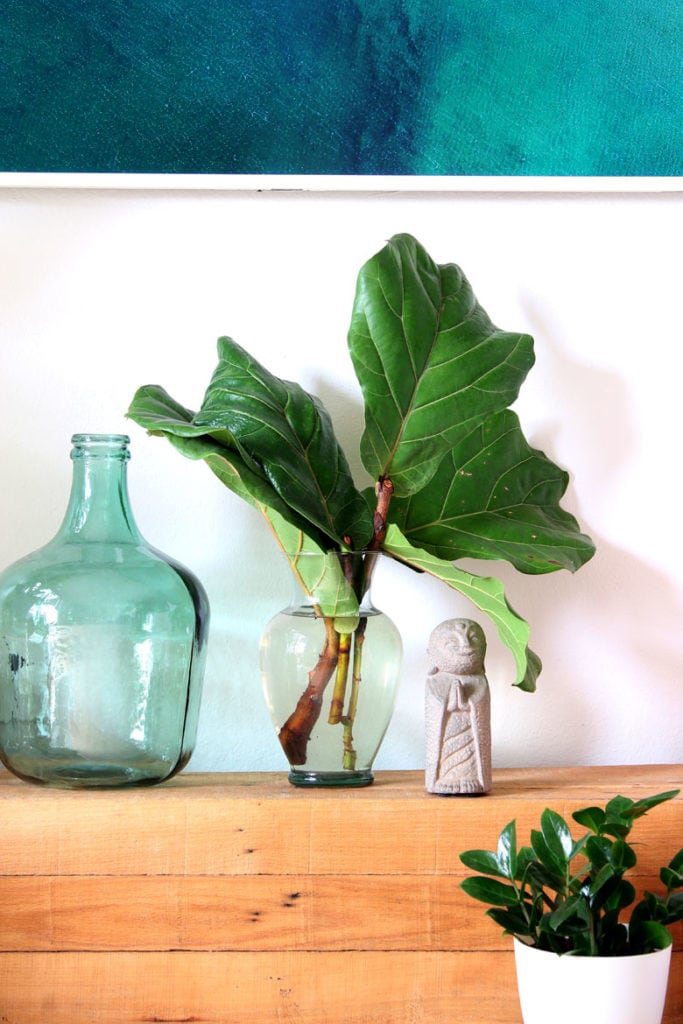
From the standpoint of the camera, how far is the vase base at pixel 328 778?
800 millimetres

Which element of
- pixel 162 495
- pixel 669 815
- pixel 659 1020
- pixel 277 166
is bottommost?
pixel 659 1020

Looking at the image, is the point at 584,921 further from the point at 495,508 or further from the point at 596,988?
the point at 495,508

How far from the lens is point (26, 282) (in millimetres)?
946

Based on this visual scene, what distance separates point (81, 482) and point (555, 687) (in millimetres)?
483

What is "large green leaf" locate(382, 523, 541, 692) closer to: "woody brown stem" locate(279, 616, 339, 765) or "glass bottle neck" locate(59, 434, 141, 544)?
"woody brown stem" locate(279, 616, 339, 765)

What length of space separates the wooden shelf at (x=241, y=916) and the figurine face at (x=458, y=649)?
0.12 m

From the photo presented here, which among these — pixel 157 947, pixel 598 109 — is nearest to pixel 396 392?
pixel 598 109

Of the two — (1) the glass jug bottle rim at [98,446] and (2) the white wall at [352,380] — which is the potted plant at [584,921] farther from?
(1) the glass jug bottle rim at [98,446]

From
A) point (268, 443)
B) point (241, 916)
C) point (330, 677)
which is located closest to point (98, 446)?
point (268, 443)

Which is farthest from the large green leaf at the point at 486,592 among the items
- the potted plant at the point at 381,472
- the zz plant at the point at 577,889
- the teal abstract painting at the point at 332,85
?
the teal abstract painting at the point at 332,85

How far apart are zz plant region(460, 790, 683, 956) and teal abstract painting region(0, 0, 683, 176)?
2.00ft

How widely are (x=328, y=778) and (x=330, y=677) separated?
81 mm

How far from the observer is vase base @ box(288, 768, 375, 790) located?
800 millimetres

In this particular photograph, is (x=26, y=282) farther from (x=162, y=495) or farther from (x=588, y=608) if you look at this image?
(x=588, y=608)
